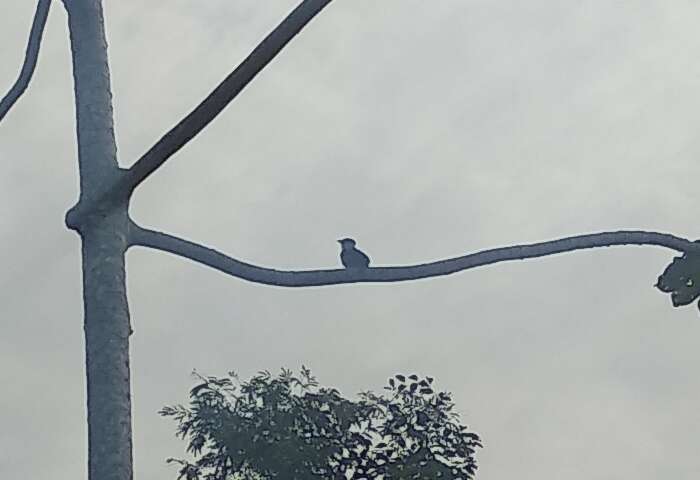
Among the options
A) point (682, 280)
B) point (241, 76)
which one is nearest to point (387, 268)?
point (682, 280)

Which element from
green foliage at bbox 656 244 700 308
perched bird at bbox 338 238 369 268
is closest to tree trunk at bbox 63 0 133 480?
green foliage at bbox 656 244 700 308

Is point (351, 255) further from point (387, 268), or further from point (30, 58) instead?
point (387, 268)

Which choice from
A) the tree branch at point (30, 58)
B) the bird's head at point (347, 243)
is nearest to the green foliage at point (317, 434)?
the bird's head at point (347, 243)

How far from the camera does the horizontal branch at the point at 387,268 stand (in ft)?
11.2

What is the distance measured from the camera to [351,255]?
8211mm

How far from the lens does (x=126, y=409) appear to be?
9.95 ft

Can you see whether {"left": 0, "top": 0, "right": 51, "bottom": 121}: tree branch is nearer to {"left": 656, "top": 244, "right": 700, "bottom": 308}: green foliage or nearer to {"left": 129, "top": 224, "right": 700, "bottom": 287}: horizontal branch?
{"left": 129, "top": 224, "right": 700, "bottom": 287}: horizontal branch

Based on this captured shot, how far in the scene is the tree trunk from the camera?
2.99 metres

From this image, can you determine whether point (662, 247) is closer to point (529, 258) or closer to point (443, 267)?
point (529, 258)

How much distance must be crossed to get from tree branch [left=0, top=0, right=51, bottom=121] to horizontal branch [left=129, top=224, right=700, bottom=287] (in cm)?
93

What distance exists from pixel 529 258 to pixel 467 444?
21.8ft

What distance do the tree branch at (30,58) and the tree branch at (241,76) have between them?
125cm

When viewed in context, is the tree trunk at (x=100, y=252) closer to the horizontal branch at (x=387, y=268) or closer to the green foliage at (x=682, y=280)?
the horizontal branch at (x=387, y=268)

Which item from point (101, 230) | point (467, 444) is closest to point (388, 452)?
point (467, 444)
